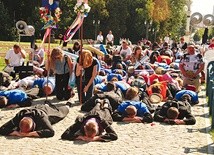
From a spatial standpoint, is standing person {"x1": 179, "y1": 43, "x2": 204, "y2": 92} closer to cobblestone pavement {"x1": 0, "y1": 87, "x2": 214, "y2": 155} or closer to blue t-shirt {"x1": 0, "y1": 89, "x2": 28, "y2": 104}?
cobblestone pavement {"x1": 0, "y1": 87, "x2": 214, "y2": 155}

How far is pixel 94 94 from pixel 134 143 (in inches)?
153

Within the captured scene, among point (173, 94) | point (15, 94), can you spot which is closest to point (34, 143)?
point (15, 94)

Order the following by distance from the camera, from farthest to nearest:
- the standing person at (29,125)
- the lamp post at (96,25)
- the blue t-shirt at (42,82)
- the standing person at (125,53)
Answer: the lamp post at (96,25), the standing person at (125,53), the blue t-shirt at (42,82), the standing person at (29,125)

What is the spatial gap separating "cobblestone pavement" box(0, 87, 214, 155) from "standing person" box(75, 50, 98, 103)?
2.40 metres

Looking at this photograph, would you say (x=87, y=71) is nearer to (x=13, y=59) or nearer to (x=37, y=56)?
(x=13, y=59)

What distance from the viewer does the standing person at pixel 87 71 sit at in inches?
451

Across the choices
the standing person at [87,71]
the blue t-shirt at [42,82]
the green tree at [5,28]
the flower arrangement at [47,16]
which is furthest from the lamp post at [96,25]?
the flower arrangement at [47,16]

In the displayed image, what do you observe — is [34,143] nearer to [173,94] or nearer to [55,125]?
[55,125]

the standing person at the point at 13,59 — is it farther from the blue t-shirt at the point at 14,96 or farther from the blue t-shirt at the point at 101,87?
the blue t-shirt at the point at 14,96

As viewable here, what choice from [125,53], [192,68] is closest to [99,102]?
[192,68]

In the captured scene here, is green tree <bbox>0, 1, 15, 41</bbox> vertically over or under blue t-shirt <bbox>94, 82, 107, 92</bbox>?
over

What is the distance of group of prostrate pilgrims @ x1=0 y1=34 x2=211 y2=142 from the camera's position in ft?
26.6

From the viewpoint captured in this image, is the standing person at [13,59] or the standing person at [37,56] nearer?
the standing person at [13,59]

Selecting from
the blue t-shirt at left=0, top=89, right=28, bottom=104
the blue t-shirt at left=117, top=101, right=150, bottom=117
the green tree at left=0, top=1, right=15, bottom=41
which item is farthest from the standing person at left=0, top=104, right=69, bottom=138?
the green tree at left=0, top=1, right=15, bottom=41
